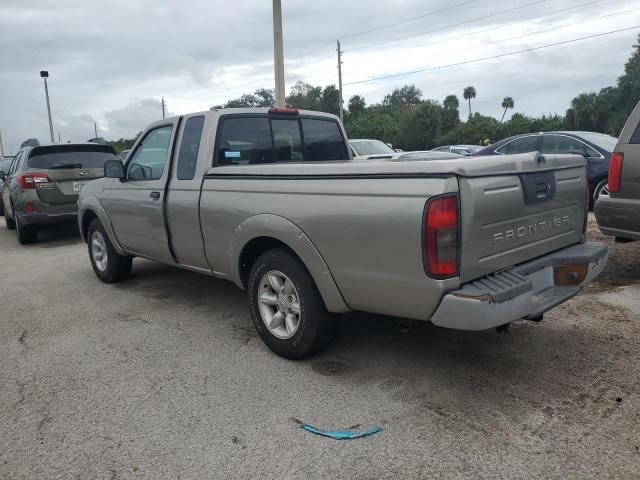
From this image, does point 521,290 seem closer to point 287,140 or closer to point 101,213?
point 287,140

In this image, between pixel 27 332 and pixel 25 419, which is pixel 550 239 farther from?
pixel 27 332

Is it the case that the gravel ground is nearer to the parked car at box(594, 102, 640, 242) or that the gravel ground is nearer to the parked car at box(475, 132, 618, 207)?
the parked car at box(594, 102, 640, 242)

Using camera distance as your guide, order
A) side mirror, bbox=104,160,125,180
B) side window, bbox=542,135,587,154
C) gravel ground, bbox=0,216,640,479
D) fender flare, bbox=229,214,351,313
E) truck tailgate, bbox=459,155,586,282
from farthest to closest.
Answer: side window, bbox=542,135,587,154, side mirror, bbox=104,160,125,180, fender flare, bbox=229,214,351,313, truck tailgate, bbox=459,155,586,282, gravel ground, bbox=0,216,640,479

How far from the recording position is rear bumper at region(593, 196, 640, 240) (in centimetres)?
517

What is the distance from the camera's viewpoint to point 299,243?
3549 millimetres

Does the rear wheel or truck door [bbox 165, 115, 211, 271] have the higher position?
truck door [bbox 165, 115, 211, 271]

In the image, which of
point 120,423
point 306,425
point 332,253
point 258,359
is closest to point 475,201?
point 332,253

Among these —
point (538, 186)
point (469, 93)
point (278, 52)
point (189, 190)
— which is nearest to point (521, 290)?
point (538, 186)

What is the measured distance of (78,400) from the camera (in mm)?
3436

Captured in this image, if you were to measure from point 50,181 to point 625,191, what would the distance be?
8842mm

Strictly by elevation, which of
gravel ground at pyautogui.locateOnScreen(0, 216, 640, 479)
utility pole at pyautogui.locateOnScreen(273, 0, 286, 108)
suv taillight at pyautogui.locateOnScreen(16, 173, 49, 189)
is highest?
utility pole at pyautogui.locateOnScreen(273, 0, 286, 108)

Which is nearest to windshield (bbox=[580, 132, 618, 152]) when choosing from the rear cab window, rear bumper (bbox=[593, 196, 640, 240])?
rear bumper (bbox=[593, 196, 640, 240])

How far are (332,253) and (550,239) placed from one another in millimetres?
1546

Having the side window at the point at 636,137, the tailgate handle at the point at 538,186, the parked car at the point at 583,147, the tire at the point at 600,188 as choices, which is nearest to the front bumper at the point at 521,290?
the tailgate handle at the point at 538,186
